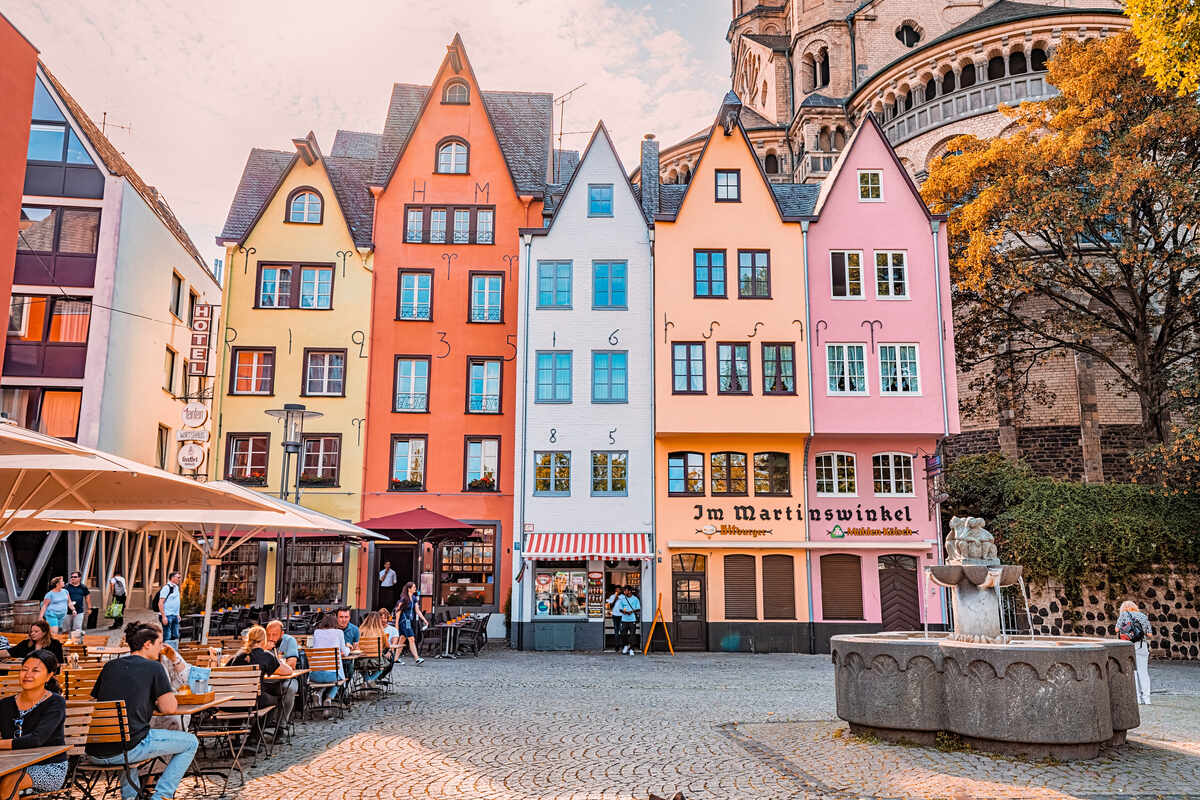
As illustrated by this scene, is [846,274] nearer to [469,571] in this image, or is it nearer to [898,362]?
[898,362]

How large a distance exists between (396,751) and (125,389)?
862 inches

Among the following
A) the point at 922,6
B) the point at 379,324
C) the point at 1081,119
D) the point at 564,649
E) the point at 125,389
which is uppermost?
the point at 922,6

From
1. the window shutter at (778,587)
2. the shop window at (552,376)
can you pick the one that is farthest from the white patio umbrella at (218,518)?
the window shutter at (778,587)

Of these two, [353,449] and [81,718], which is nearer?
[81,718]

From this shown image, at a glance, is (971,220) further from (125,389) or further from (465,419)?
(125,389)

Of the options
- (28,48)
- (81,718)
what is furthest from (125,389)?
(81,718)

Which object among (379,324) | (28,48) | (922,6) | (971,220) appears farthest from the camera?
(922,6)

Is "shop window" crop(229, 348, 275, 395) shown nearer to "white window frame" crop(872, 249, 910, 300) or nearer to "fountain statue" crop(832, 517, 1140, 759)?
"white window frame" crop(872, 249, 910, 300)

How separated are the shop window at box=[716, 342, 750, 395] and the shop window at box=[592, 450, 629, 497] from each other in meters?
3.45

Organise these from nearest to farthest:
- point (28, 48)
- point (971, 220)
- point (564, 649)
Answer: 1. point (28, 48)
2. point (564, 649)
3. point (971, 220)

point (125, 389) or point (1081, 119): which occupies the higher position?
point (1081, 119)

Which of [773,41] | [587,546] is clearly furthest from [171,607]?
[773,41]

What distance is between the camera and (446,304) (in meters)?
29.8

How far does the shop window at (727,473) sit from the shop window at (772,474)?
402mm
